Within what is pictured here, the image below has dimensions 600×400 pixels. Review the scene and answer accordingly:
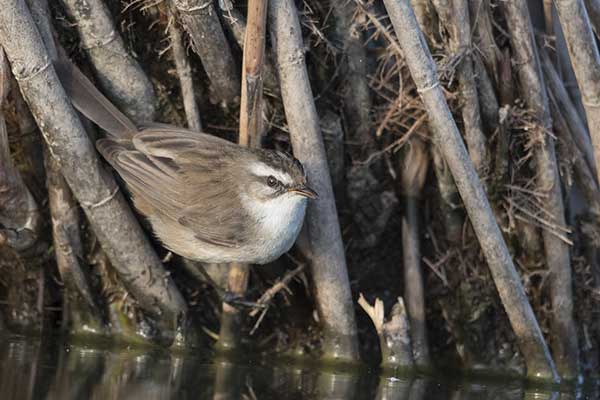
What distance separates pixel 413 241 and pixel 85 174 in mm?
2008

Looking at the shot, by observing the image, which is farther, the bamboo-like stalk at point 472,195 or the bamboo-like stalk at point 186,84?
the bamboo-like stalk at point 186,84

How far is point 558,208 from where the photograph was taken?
5613 mm

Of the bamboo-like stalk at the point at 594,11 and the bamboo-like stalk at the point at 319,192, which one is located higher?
the bamboo-like stalk at the point at 594,11

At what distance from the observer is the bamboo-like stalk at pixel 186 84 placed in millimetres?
5352

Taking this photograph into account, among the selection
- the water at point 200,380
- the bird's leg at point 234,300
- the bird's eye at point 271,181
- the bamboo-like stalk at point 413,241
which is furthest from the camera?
the bamboo-like stalk at point 413,241

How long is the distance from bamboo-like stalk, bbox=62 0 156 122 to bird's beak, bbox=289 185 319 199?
1140 millimetres

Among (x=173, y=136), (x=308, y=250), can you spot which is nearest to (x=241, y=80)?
(x=173, y=136)

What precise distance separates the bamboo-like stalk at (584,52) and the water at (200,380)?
5.18 feet

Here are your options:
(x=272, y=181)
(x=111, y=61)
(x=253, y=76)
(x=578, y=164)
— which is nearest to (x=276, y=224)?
(x=272, y=181)

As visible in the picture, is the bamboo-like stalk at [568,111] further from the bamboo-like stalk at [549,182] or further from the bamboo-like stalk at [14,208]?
the bamboo-like stalk at [14,208]

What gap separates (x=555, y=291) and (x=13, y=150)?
3.30 m

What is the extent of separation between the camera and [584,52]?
492 centimetres

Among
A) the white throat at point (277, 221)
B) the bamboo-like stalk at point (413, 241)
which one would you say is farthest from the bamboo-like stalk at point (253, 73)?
the bamboo-like stalk at point (413, 241)

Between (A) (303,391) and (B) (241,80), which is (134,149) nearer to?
(B) (241,80)
